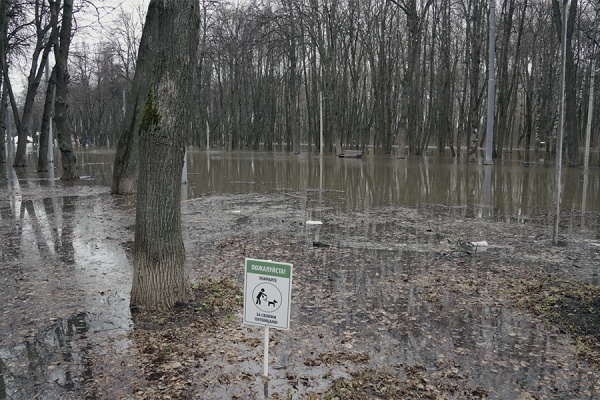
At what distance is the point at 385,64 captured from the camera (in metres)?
44.2

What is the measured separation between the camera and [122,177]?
15.6 meters

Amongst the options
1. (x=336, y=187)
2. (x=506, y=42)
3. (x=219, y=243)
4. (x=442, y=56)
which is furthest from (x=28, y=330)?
(x=442, y=56)

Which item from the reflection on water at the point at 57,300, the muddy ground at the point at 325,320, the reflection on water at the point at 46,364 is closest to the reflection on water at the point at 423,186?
the muddy ground at the point at 325,320

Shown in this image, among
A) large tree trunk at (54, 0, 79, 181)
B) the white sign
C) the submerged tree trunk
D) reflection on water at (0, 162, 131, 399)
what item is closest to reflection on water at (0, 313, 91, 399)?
reflection on water at (0, 162, 131, 399)

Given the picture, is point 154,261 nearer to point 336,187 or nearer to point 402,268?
point 402,268

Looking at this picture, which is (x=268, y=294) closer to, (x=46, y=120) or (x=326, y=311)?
(x=326, y=311)

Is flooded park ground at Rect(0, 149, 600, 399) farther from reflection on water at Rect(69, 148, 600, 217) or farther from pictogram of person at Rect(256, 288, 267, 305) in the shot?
reflection on water at Rect(69, 148, 600, 217)

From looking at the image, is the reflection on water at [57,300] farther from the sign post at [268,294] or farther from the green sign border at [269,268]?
the green sign border at [269,268]

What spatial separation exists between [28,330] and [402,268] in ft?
16.0

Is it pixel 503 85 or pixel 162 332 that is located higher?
pixel 503 85

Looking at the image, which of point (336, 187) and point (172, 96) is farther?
point (336, 187)

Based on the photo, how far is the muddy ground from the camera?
414cm

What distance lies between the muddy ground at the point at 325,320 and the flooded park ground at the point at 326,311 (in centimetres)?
2

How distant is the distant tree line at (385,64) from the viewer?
31.9 metres
